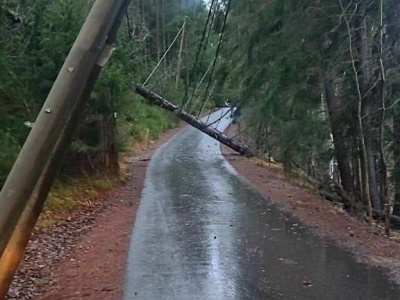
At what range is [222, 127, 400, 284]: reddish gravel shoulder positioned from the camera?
8773 millimetres

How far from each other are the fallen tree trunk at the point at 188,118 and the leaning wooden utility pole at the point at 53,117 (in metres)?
18.4

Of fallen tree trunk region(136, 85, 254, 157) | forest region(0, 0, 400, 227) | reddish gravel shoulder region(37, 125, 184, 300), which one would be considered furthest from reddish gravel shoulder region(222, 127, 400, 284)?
fallen tree trunk region(136, 85, 254, 157)

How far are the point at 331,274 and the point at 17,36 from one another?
8.53m

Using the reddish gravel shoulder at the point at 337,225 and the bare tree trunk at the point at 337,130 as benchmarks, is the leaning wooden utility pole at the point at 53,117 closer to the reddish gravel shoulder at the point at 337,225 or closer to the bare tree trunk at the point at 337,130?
the reddish gravel shoulder at the point at 337,225

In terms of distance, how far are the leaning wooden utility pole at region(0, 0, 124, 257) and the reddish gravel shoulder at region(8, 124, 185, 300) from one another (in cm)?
316

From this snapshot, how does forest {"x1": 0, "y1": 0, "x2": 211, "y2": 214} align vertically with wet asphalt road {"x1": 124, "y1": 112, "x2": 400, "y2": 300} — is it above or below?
above

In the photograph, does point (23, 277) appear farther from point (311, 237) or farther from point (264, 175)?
point (264, 175)

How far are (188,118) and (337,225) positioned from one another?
1472cm

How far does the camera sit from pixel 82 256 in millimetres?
9344

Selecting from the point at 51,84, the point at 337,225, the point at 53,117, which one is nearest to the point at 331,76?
the point at 337,225

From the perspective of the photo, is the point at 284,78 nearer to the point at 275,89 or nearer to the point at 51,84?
the point at 275,89

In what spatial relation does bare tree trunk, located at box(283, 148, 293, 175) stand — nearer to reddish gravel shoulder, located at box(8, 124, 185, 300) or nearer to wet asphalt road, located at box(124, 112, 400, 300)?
wet asphalt road, located at box(124, 112, 400, 300)

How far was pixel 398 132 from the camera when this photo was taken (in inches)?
543

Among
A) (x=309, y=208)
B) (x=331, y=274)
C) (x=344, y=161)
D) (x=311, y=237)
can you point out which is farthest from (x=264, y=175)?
(x=331, y=274)
